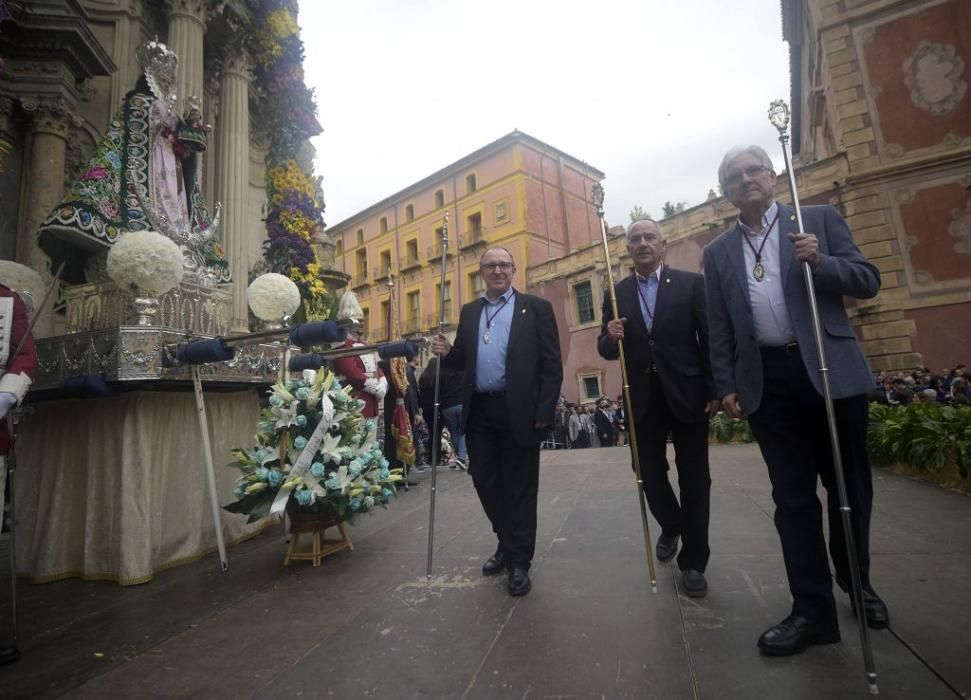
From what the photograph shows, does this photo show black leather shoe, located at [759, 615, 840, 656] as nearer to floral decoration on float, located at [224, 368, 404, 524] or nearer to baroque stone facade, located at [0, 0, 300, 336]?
floral decoration on float, located at [224, 368, 404, 524]

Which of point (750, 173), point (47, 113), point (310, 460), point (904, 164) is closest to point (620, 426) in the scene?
point (904, 164)

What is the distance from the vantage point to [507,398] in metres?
2.98

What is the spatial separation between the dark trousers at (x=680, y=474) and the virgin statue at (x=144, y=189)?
12.7ft

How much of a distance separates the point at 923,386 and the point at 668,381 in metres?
12.5

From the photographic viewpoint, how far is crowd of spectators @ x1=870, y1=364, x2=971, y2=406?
984cm

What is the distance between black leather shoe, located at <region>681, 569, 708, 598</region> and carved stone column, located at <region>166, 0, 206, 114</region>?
28.7 feet

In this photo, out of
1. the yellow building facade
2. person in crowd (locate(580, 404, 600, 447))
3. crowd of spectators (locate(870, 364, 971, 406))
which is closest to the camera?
crowd of spectators (locate(870, 364, 971, 406))

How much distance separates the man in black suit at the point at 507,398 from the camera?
9.62 ft

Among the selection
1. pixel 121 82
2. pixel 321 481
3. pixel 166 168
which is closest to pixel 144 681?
pixel 321 481

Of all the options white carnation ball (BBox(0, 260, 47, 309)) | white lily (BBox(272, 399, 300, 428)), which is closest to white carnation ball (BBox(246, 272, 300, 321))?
white lily (BBox(272, 399, 300, 428))

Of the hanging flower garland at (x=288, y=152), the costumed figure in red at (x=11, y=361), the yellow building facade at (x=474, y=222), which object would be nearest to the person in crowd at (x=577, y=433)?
the hanging flower garland at (x=288, y=152)

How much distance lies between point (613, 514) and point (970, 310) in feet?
47.5

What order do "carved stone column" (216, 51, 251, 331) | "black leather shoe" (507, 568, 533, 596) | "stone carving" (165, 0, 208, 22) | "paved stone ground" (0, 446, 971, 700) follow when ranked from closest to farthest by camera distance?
"paved stone ground" (0, 446, 971, 700) → "black leather shoe" (507, 568, 533, 596) → "stone carving" (165, 0, 208, 22) → "carved stone column" (216, 51, 251, 331)

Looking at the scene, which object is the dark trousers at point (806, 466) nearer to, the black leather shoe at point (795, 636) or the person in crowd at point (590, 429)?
the black leather shoe at point (795, 636)
